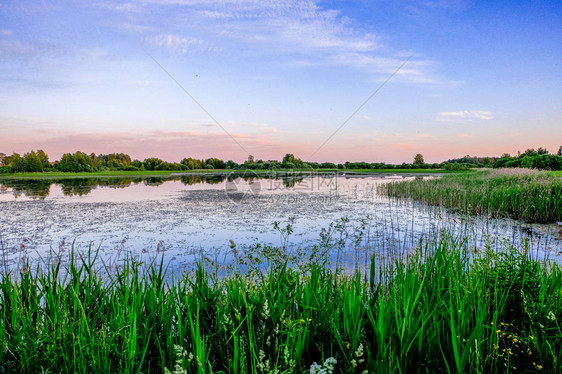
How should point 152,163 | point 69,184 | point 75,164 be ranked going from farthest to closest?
point 152,163 < point 75,164 < point 69,184

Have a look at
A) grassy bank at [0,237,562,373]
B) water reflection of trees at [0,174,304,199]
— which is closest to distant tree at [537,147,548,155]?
water reflection of trees at [0,174,304,199]

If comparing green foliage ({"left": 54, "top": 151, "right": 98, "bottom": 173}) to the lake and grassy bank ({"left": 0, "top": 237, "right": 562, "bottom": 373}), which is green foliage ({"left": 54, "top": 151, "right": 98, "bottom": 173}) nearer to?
the lake

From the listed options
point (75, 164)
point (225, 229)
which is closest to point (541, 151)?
point (225, 229)

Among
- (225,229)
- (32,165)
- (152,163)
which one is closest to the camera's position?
(225,229)

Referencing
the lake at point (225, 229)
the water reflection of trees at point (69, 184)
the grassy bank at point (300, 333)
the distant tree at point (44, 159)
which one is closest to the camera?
the grassy bank at point (300, 333)

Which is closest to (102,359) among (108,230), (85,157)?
(108,230)

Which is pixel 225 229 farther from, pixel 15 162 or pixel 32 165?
pixel 15 162

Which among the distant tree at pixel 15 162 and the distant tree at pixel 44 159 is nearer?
the distant tree at pixel 15 162

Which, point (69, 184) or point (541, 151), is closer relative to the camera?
point (69, 184)

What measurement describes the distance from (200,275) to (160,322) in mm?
585

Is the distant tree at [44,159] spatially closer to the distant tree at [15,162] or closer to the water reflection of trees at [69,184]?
the distant tree at [15,162]

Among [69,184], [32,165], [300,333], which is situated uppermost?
[32,165]

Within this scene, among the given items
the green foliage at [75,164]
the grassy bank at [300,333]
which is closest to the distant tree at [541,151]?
the grassy bank at [300,333]

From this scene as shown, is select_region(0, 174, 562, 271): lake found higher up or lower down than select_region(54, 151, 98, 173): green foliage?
lower down
